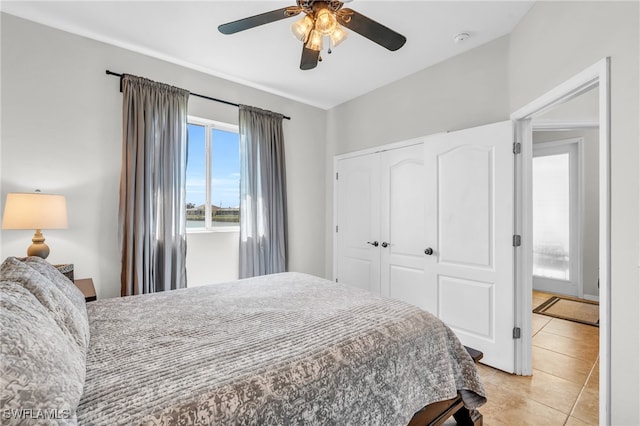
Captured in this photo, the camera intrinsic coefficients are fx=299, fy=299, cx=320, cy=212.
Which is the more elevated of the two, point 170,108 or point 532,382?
point 170,108


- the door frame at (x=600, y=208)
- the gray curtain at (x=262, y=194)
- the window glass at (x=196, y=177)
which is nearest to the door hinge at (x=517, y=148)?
the door frame at (x=600, y=208)

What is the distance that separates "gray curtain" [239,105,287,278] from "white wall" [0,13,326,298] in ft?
2.68

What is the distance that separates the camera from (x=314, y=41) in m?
1.73

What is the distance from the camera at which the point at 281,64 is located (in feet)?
9.86

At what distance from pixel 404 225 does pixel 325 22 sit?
2.20m

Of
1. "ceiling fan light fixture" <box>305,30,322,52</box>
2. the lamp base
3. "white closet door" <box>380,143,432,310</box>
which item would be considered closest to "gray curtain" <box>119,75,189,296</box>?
the lamp base

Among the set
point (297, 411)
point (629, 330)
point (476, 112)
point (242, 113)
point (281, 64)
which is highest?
point (281, 64)

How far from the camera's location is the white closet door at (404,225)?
3055 millimetres

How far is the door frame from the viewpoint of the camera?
1473 millimetres

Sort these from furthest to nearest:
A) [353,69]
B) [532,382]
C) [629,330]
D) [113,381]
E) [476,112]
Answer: [353,69]
[476,112]
[532,382]
[629,330]
[113,381]

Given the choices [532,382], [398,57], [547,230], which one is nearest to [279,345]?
[532,382]

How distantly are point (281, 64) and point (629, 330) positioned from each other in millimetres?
3172

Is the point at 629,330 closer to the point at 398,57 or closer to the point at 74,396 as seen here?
the point at 74,396

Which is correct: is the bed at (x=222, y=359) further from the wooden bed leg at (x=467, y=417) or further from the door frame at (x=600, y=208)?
the door frame at (x=600, y=208)
